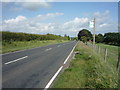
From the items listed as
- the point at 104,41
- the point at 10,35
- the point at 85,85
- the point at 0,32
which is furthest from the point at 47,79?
the point at 104,41

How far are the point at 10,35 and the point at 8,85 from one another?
29.0 metres

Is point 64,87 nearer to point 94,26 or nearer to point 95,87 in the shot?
point 95,87

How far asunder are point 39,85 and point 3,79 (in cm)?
199

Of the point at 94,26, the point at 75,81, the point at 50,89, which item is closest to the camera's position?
the point at 50,89

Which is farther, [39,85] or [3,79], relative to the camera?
[3,79]

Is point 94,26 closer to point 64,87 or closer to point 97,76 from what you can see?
point 97,76

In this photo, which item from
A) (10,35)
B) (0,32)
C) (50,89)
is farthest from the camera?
(10,35)

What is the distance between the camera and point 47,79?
7.19 meters

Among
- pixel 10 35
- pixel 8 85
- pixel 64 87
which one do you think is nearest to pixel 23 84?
pixel 8 85

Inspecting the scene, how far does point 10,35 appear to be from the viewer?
33531mm

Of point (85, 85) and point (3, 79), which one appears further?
point (3, 79)

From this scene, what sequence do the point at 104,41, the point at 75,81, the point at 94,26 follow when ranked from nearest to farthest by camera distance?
the point at 75,81, the point at 94,26, the point at 104,41

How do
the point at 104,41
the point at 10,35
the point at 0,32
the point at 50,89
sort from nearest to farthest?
the point at 50,89 < the point at 0,32 < the point at 10,35 < the point at 104,41

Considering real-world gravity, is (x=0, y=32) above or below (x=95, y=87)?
above
